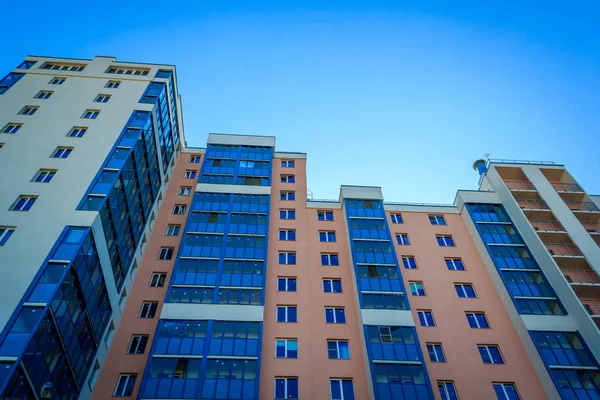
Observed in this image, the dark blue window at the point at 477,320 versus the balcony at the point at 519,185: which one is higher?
the balcony at the point at 519,185

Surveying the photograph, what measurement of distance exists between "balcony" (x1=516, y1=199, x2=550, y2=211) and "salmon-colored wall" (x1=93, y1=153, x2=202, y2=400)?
30182 mm

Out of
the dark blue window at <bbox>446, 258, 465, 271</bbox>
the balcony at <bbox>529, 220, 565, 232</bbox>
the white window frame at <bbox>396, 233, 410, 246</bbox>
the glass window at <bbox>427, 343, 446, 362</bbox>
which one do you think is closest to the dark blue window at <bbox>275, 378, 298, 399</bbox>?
the glass window at <bbox>427, 343, 446, 362</bbox>

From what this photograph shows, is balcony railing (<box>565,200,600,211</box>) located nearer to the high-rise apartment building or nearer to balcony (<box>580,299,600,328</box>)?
the high-rise apartment building

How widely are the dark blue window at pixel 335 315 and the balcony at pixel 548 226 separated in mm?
18479

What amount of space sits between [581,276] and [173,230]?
33.2 metres

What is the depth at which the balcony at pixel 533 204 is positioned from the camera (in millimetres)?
37094

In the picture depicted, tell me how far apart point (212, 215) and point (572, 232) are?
2988 cm

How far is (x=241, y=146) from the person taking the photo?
4397 cm

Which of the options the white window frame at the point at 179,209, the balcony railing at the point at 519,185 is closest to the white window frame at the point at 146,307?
the white window frame at the point at 179,209

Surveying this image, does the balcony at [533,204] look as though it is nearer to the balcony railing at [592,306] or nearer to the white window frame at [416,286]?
the balcony railing at [592,306]

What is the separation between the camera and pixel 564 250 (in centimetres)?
3409

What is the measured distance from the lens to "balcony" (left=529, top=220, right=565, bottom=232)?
116 feet

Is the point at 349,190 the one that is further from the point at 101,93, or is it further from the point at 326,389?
the point at 101,93

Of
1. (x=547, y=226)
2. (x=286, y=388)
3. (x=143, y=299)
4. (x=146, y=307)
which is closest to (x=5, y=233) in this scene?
(x=143, y=299)
